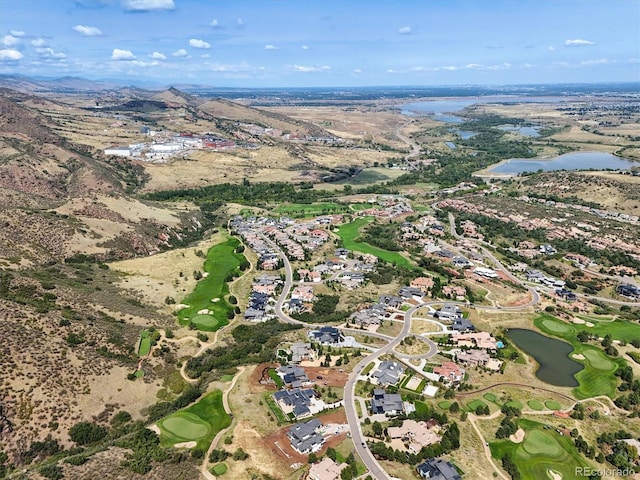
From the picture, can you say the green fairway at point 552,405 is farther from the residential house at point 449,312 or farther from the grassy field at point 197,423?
the grassy field at point 197,423

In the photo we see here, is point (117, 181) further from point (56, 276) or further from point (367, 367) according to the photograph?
point (367, 367)

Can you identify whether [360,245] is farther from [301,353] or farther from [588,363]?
[588,363]

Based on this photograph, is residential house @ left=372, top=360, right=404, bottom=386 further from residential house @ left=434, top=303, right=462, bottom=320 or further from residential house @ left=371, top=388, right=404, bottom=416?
residential house @ left=434, top=303, right=462, bottom=320

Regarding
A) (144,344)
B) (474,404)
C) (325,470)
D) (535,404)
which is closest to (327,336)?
(474,404)

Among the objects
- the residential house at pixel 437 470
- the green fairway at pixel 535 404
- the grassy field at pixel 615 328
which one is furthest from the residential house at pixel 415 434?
the grassy field at pixel 615 328

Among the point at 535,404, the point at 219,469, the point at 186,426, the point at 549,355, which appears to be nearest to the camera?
the point at 219,469

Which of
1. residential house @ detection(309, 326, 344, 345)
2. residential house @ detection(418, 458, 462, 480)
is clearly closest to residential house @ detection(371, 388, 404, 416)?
residential house @ detection(418, 458, 462, 480)
